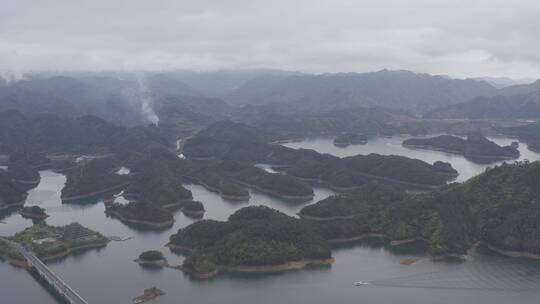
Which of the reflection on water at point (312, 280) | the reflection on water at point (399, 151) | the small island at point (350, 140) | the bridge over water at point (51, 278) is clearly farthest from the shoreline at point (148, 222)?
the small island at point (350, 140)

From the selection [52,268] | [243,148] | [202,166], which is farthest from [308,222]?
[243,148]

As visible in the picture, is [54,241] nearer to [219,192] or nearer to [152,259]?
[152,259]

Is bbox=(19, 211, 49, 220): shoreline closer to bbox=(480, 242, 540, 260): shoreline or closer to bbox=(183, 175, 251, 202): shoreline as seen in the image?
bbox=(183, 175, 251, 202): shoreline

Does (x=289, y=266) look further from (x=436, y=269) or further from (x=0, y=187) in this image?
(x=0, y=187)

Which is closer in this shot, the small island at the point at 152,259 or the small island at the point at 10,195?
the small island at the point at 152,259

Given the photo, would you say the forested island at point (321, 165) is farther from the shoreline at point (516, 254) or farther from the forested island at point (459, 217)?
the shoreline at point (516, 254)

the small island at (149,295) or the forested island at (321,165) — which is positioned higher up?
the forested island at (321,165)

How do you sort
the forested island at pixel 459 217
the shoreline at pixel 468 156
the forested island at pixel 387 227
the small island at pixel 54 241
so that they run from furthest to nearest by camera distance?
the shoreline at pixel 468 156 → the small island at pixel 54 241 → the forested island at pixel 459 217 → the forested island at pixel 387 227

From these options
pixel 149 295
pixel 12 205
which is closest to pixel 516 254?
pixel 149 295
